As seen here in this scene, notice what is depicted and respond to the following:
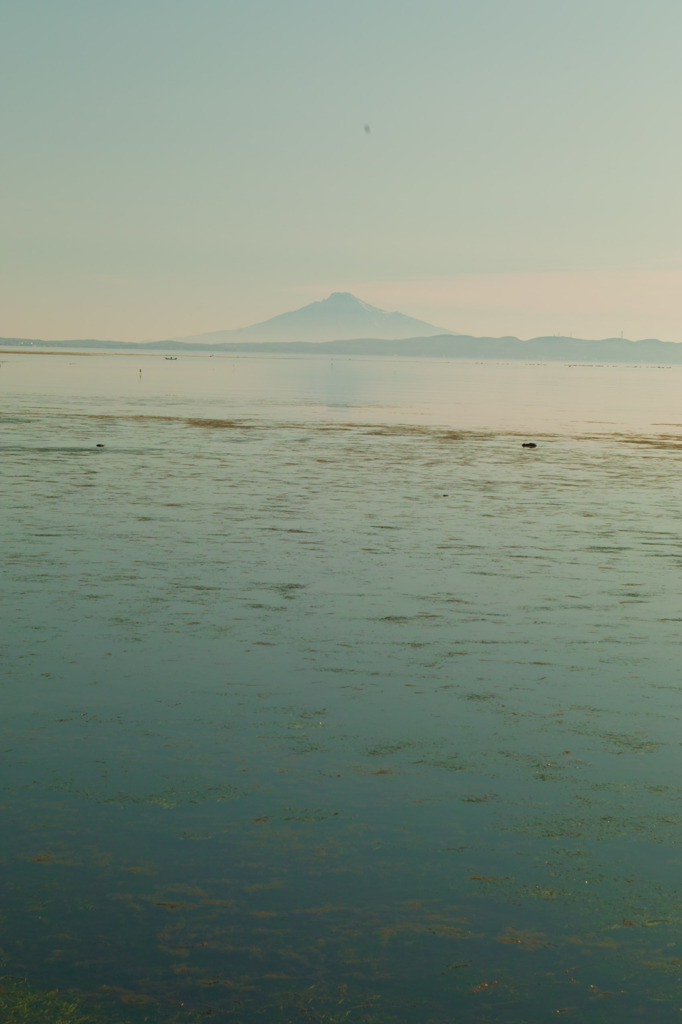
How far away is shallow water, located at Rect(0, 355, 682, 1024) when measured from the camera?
5.27 m

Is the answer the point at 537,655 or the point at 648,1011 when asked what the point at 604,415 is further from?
the point at 648,1011

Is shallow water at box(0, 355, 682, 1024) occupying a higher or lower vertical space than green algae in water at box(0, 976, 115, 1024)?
higher

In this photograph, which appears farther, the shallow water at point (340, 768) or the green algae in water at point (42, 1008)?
the shallow water at point (340, 768)

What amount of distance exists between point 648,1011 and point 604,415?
56.6 metres

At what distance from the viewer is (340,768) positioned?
25.6 ft

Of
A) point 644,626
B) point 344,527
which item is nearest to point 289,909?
point 644,626

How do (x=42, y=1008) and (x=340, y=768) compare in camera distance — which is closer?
(x=42, y=1008)

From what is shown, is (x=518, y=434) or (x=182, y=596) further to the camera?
(x=518, y=434)

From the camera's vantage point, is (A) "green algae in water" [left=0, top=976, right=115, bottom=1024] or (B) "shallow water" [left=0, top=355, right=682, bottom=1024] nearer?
(A) "green algae in water" [left=0, top=976, right=115, bottom=1024]

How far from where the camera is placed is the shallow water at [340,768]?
5266 mm

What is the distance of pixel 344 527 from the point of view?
18781 mm

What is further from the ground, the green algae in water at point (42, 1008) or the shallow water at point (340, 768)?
the shallow water at point (340, 768)

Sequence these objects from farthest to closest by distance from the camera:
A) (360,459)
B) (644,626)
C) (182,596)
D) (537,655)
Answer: (360,459) → (182,596) → (644,626) → (537,655)

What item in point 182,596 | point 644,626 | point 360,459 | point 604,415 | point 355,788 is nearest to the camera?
point 355,788
